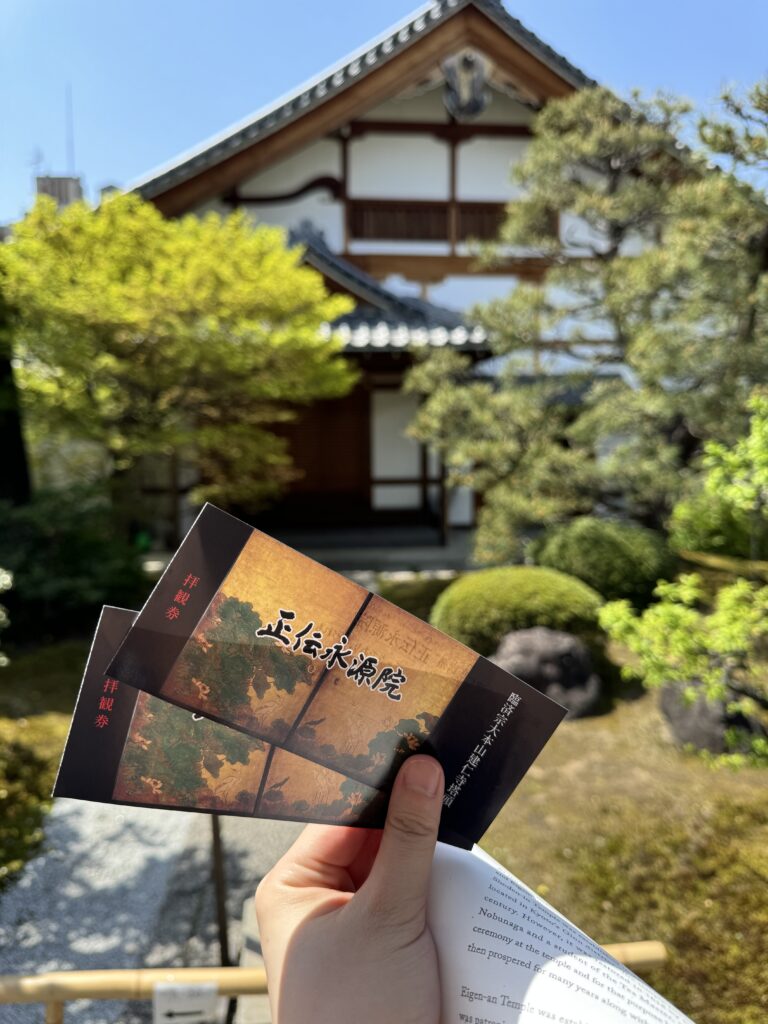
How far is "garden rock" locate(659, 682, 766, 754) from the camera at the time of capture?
4750mm

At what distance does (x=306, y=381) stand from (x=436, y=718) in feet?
23.7

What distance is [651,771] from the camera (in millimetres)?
4738

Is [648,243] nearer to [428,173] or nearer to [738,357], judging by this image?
[428,173]

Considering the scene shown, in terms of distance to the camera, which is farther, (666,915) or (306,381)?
(306,381)

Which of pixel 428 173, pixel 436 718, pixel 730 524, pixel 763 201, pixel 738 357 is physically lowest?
pixel 730 524

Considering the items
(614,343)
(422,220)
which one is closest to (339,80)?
(422,220)

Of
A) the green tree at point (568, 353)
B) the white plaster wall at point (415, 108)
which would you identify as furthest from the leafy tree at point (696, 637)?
the white plaster wall at point (415, 108)

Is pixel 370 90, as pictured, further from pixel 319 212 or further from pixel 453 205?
pixel 453 205

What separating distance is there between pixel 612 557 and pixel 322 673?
6.39 m

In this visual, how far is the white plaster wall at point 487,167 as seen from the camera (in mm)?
11445

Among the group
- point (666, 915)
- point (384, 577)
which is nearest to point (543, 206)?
point (384, 577)

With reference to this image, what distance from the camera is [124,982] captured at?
188 centimetres

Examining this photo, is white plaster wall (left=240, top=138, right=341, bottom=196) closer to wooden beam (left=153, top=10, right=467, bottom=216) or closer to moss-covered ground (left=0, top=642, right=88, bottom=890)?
wooden beam (left=153, top=10, right=467, bottom=216)

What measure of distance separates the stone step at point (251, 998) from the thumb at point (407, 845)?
1.96 metres
